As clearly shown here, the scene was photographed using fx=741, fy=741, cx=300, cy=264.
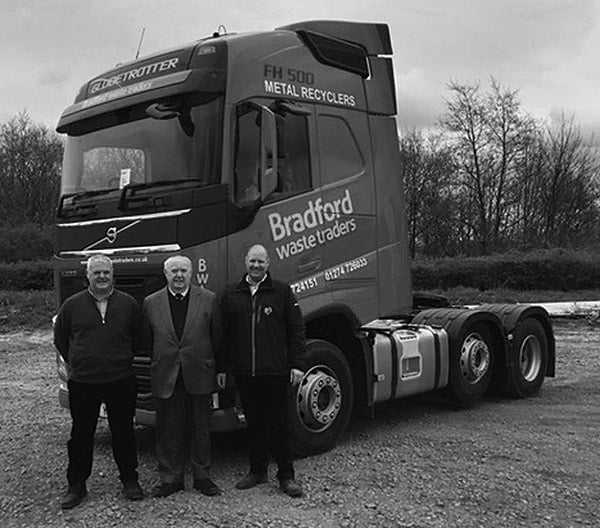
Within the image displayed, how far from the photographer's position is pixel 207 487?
5.19 m

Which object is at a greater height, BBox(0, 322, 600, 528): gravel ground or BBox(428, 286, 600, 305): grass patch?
BBox(428, 286, 600, 305): grass patch

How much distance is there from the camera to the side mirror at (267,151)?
5.47 meters

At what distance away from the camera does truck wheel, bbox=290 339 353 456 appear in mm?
6039

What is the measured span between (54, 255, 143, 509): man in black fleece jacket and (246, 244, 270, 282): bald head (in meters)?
0.83

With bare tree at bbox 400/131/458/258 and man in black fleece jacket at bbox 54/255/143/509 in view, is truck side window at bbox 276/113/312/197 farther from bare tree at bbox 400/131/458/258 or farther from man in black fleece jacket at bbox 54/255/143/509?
bare tree at bbox 400/131/458/258

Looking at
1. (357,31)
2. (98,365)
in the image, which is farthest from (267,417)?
(357,31)

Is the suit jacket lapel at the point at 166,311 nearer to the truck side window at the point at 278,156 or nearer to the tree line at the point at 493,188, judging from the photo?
the truck side window at the point at 278,156

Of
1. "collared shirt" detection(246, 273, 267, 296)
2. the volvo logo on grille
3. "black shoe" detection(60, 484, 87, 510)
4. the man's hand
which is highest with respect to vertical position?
the volvo logo on grille

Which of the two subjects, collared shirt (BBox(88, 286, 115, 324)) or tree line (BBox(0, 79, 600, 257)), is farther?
tree line (BBox(0, 79, 600, 257))

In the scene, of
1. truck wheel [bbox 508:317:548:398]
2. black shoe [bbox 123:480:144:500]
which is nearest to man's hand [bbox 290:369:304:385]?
black shoe [bbox 123:480:144:500]

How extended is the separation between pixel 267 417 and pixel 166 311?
1.06 m

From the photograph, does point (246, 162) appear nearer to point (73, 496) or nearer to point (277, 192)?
point (277, 192)

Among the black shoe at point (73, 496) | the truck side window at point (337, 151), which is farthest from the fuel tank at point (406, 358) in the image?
the black shoe at point (73, 496)

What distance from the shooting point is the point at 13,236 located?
26297 millimetres
